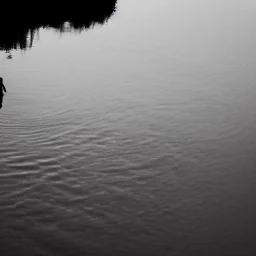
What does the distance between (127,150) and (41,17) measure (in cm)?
2054

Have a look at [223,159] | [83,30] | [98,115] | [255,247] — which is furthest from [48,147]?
[83,30]

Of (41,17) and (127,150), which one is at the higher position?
(41,17)

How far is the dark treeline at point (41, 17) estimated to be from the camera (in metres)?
26.6

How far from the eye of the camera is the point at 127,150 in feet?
47.4

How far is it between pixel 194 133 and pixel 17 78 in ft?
34.8

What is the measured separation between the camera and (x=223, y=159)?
14.4m

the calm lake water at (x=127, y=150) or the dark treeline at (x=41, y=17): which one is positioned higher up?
the dark treeline at (x=41, y=17)

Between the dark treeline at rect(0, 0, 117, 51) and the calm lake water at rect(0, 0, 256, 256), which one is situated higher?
the dark treeline at rect(0, 0, 117, 51)

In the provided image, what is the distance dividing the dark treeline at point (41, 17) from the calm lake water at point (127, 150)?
1455mm

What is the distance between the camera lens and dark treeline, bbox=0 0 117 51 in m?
26.6

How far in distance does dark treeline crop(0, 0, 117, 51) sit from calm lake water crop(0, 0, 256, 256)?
146cm

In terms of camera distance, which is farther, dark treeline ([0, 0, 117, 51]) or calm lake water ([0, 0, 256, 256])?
dark treeline ([0, 0, 117, 51])

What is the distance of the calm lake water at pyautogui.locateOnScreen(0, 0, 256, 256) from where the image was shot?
10461 millimetres

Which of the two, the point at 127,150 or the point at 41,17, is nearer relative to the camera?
the point at 127,150
